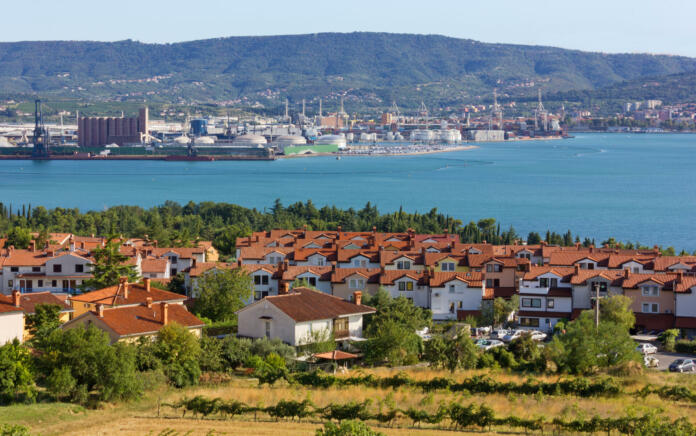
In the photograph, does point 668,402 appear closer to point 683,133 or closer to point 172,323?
point 172,323

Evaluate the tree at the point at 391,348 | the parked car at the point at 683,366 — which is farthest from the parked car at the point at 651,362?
the tree at the point at 391,348

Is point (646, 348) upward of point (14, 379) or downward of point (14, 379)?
downward

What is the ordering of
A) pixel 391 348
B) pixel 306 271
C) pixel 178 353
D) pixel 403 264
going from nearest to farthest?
pixel 178 353, pixel 391 348, pixel 306 271, pixel 403 264

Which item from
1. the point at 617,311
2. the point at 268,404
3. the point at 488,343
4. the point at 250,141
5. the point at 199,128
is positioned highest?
the point at 199,128

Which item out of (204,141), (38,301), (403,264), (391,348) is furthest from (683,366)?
(204,141)

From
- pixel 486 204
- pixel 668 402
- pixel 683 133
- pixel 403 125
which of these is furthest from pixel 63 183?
pixel 683 133

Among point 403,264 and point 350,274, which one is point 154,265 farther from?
point 403,264

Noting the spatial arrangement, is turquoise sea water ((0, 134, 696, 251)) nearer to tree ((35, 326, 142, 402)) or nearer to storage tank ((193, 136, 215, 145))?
storage tank ((193, 136, 215, 145))

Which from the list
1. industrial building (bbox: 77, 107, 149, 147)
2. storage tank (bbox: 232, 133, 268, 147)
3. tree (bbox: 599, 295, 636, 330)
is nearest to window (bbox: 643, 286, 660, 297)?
tree (bbox: 599, 295, 636, 330)
